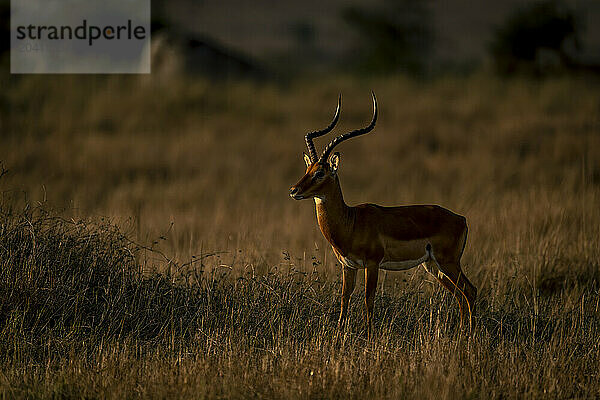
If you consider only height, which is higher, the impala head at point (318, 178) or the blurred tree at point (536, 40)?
the blurred tree at point (536, 40)

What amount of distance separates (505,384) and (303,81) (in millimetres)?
19581

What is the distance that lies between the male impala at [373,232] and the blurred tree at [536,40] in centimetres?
2022

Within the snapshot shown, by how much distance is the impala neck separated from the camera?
5727mm

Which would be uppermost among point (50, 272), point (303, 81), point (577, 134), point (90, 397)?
point (303, 81)

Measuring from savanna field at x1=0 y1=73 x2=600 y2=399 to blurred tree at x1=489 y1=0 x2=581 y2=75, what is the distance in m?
5.36

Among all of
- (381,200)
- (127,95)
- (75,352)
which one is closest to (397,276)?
(75,352)

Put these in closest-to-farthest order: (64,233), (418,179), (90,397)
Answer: (90,397) < (64,233) < (418,179)

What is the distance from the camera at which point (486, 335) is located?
6215mm

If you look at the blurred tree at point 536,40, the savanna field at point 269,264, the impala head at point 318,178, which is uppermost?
the blurred tree at point 536,40

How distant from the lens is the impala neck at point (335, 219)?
5727 mm

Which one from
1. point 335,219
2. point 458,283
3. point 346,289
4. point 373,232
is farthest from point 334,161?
point 458,283

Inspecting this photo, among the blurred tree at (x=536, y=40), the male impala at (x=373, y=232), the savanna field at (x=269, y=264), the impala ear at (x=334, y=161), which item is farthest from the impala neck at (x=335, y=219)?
the blurred tree at (x=536, y=40)

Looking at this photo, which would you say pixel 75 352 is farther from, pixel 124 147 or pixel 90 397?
pixel 124 147

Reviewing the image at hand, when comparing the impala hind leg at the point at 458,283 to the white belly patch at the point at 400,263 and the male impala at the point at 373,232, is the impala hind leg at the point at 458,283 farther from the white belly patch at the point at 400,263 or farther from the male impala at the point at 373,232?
the white belly patch at the point at 400,263
